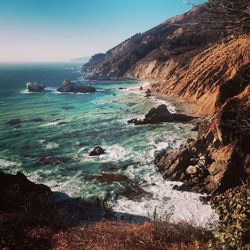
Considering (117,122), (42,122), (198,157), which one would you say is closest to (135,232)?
(198,157)

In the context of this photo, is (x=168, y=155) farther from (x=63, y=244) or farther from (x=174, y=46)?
(x=174, y=46)

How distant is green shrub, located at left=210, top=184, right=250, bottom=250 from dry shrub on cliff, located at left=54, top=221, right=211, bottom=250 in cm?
330

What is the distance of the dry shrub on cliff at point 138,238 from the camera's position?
12172mm

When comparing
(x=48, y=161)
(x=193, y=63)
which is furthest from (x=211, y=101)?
(x=48, y=161)

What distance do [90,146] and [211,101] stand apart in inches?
859

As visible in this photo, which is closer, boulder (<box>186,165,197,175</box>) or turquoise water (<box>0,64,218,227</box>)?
turquoise water (<box>0,64,218,227</box>)

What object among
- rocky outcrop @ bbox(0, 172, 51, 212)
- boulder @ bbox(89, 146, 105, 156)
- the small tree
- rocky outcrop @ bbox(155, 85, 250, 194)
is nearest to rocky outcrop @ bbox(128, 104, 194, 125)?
boulder @ bbox(89, 146, 105, 156)

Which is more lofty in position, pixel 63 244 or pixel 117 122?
pixel 63 244

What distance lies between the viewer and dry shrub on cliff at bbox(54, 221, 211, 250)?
12.2 metres

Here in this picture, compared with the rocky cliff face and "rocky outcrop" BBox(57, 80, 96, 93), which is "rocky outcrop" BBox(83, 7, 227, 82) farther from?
"rocky outcrop" BBox(57, 80, 96, 93)

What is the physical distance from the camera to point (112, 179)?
27984 mm

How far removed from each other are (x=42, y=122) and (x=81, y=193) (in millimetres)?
28289

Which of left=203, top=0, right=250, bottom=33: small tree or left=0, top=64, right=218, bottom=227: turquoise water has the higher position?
left=203, top=0, right=250, bottom=33: small tree

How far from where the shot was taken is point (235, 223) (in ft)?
26.9
